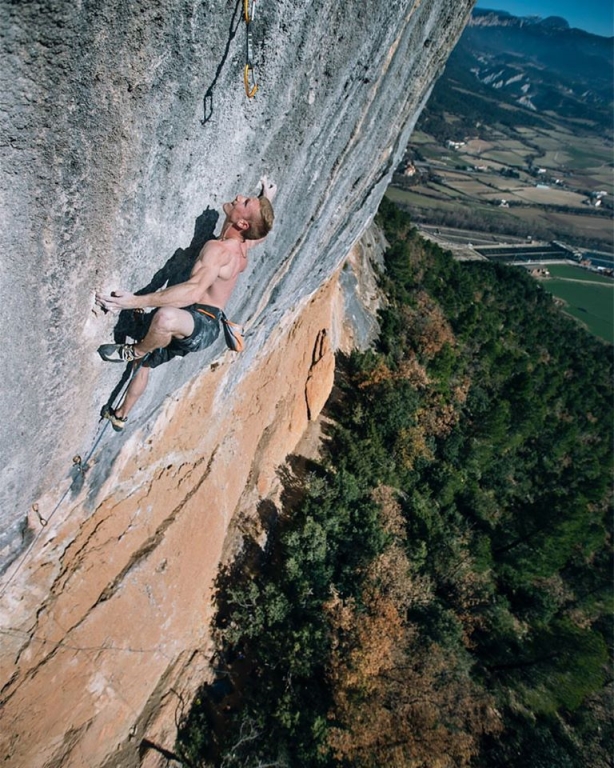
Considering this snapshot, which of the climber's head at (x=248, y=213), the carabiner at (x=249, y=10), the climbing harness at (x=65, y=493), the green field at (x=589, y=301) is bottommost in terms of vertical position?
the green field at (x=589, y=301)

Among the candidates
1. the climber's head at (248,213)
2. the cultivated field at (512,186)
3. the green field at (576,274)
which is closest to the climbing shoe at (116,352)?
the climber's head at (248,213)

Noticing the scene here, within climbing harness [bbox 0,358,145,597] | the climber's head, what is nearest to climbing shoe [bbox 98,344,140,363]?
climbing harness [bbox 0,358,145,597]

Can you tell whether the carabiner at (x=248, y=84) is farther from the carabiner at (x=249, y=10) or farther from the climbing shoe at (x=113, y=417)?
the climbing shoe at (x=113, y=417)

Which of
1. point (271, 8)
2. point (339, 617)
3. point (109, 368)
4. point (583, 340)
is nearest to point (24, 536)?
point (109, 368)

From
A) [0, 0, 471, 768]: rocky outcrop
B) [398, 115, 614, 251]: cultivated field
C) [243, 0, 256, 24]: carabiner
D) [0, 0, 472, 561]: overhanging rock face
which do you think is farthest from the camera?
[398, 115, 614, 251]: cultivated field

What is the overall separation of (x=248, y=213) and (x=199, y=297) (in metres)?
1.05

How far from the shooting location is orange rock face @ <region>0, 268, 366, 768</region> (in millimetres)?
7672

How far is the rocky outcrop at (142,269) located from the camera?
11.8 ft

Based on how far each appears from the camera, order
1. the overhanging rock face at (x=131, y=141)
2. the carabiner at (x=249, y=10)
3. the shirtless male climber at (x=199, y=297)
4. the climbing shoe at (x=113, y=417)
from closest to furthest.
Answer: the overhanging rock face at (x=131, y=141) → the carabiner at (x=249, y=10) → the shirtless male climber at (x=199, y=297) → the climbing shoe at (x=113, y=417)

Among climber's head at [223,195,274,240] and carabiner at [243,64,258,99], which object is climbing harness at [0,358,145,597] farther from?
carabiner at [243,64,258,99]

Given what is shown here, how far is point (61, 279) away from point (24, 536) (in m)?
4.29

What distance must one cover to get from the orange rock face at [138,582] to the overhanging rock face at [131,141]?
1.62m

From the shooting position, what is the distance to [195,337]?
5.25m

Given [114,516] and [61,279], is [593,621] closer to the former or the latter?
[114,516]
